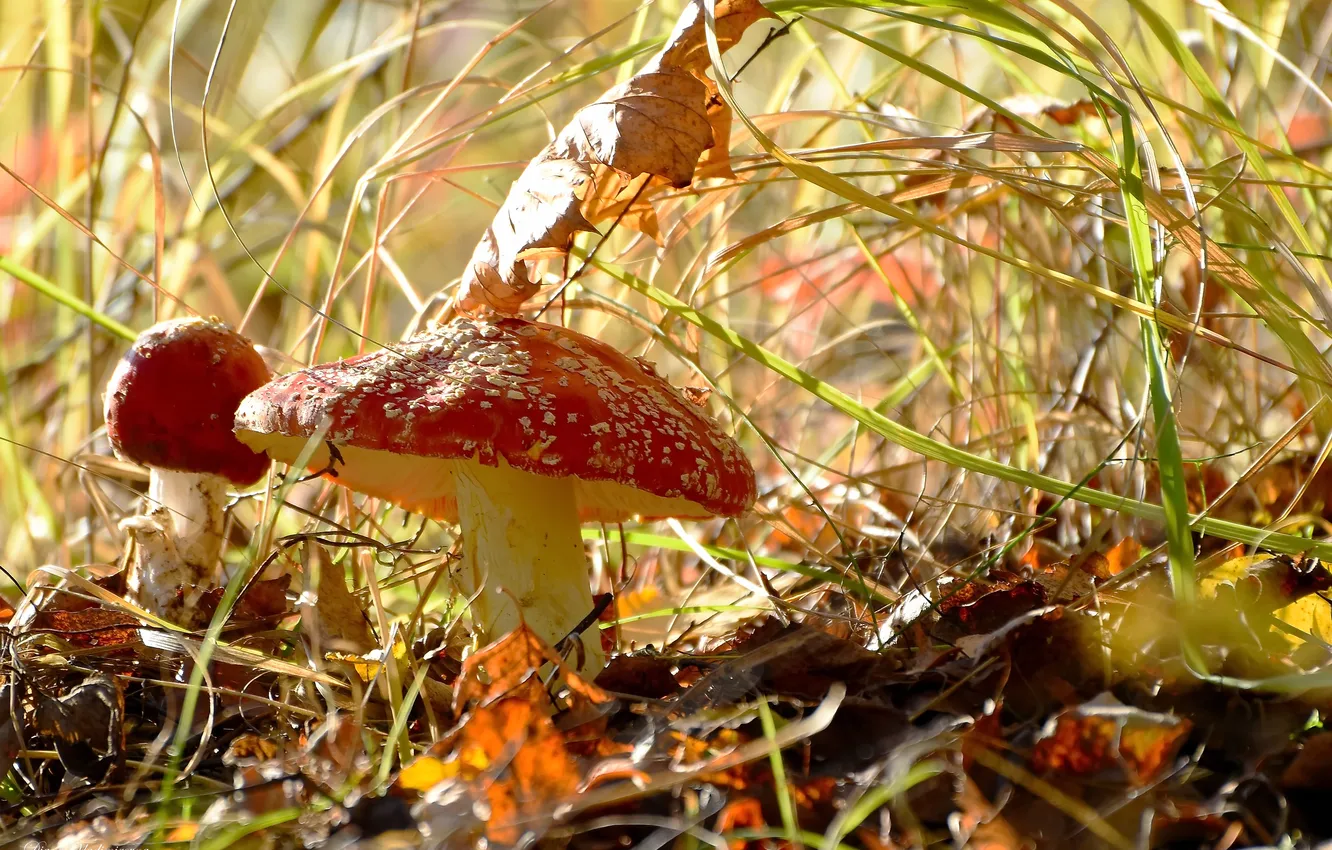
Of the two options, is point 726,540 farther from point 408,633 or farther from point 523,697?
point 523,697

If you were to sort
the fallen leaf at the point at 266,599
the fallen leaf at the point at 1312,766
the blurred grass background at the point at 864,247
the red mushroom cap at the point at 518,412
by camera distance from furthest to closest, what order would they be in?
1. the fallen leaf at the point at 266,599
2. the blurred grass background at the point at 864,247
3. the red mushroom cap at the point at 518,412
4. the fallen leaf at the point at 1312,766

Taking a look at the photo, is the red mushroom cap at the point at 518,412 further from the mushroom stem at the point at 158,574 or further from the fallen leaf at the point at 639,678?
the mushroom stem at the point at 158,574

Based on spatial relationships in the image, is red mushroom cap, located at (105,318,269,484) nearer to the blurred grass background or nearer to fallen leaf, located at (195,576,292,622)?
the blurred grass background

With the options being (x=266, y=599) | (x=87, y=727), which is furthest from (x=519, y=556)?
(x=87, y=727)

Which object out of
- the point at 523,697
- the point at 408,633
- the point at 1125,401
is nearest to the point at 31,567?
the point at 408,633

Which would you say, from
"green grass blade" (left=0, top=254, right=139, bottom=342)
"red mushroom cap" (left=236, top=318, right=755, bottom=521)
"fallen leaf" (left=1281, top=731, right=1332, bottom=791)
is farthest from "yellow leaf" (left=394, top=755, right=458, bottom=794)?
"green grass blade" (left=0, top=254, right=139, bottom=342)

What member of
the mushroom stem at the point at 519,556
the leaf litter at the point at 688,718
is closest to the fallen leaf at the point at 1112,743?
the leaf litter at the point at 688,718
